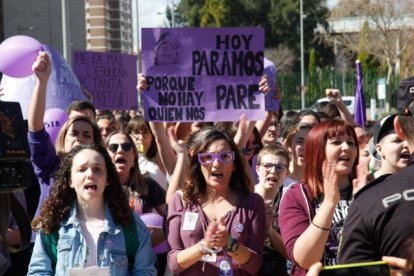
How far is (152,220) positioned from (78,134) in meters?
0.78

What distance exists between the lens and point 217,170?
5.03 metres

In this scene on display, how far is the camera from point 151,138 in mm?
7660

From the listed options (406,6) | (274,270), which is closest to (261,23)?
(406,6)

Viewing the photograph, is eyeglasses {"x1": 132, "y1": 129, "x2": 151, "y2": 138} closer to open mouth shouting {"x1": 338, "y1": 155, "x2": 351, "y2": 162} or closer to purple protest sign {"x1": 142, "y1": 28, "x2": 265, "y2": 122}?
purple protest sign {"x1": 142, "y1": 28, "x2": 265, "y2": 122}

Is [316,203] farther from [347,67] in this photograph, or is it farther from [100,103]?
[347,67]

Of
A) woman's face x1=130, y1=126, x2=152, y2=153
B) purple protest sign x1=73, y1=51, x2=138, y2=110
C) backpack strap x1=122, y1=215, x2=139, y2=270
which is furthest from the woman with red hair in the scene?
purple protest sign x1=73, y1=51, x2=138, y2=110

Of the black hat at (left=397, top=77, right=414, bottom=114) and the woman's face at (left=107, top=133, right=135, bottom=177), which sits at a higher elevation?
the black hat at (left=397, top=77, right=414, bottom=114)

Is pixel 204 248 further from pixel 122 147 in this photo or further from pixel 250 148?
pixel 250 148

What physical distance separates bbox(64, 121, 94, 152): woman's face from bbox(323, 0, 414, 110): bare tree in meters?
38.9

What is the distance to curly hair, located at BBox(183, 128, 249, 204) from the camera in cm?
509

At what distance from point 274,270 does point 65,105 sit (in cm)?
451

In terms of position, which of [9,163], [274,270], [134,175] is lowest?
[274,270]

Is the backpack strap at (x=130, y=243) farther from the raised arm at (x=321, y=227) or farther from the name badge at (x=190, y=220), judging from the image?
the raised arm at (x=321, y=227)

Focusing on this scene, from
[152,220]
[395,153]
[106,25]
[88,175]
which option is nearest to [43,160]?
[152,220]
